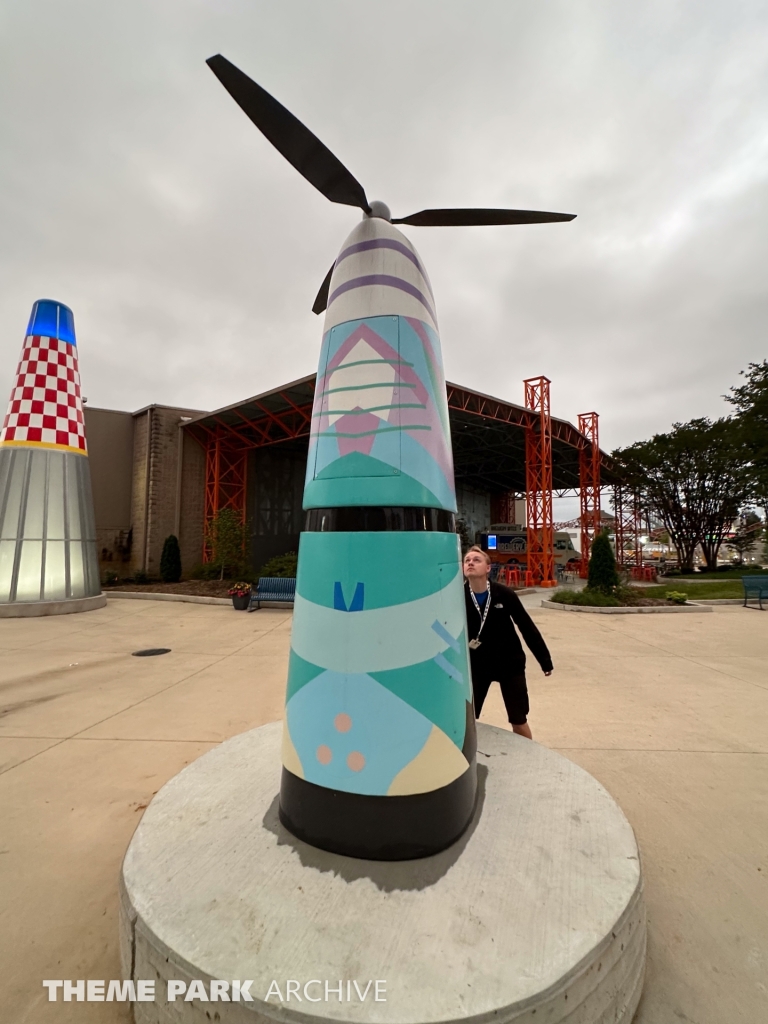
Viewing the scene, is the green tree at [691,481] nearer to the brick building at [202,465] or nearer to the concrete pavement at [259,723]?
the brick building at [202,465]

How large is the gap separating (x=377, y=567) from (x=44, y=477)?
12.4 meters

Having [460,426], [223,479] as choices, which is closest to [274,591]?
[223,479]

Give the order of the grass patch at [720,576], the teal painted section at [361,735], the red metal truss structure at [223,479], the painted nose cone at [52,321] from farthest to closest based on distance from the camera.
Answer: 1. the grass patch at [720,576]
2. the red metal truss structure at [223,479]
3. the painted nose cone at [52,321]
4. the teal painted section at [361,735]

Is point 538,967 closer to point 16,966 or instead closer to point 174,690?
→ point 16,966

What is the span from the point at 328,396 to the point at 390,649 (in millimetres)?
1318

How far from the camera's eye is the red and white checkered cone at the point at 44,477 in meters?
10.7

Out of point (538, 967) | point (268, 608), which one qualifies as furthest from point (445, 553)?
point (268, 608)

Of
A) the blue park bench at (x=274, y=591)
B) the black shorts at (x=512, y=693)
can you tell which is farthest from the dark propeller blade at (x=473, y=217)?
the blue park bench at (x=274, y=591)

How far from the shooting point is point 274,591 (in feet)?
42.8

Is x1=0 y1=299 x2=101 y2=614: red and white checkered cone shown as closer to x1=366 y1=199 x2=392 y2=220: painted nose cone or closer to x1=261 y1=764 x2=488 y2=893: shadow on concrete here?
x1=261 y1=764 x2=488 y2=893: shadow on concrete

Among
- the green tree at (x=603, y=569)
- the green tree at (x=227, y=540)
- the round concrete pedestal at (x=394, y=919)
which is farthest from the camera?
the green tree at (x=227, y=540)

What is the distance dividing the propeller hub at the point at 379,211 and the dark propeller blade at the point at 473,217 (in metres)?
0.09

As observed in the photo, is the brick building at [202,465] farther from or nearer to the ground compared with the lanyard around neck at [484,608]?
farther from the ground

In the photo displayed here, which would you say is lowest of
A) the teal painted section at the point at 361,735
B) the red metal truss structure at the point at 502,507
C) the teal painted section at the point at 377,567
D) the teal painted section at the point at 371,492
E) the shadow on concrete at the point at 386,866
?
the shadow on concrete at the point at 386,866
